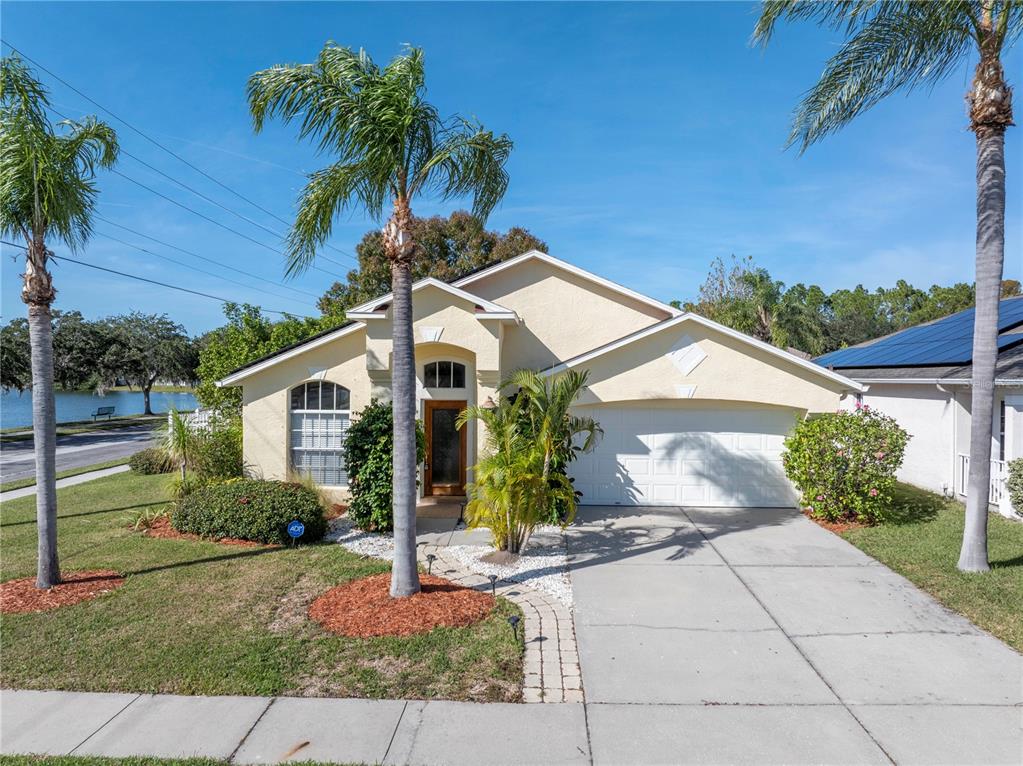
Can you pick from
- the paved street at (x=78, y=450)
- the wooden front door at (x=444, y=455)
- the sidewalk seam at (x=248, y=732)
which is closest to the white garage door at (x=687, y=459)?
the wooden front door at (x=444, y=455)

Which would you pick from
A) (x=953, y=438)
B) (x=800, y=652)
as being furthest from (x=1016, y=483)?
(x=800, y=652)

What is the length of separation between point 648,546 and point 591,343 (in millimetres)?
5807

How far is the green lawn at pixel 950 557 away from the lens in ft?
22.7

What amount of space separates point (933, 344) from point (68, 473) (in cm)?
2623

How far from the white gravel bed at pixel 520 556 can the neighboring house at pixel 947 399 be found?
732 centimetres

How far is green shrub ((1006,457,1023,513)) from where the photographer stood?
10438 mm

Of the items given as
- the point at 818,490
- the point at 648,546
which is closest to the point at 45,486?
the point at 648,546

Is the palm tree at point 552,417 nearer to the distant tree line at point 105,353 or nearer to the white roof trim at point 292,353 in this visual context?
the white roof trim at point 292,353

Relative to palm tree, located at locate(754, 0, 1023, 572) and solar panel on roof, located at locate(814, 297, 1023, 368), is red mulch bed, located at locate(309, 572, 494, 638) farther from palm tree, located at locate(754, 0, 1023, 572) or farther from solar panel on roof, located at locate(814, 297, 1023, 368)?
solar panel on roof, located at locate(814, 297, 1023, 368)

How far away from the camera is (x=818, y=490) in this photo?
36.3 ft

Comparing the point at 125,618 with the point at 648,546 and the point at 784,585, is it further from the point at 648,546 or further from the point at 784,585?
the point at 784,585

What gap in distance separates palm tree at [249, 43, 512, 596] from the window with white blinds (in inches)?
243

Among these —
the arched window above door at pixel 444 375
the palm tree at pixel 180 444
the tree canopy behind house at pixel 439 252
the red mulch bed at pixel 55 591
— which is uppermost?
the tree canopy behind house at pixel 439 252

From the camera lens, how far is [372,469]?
33.8 ft
